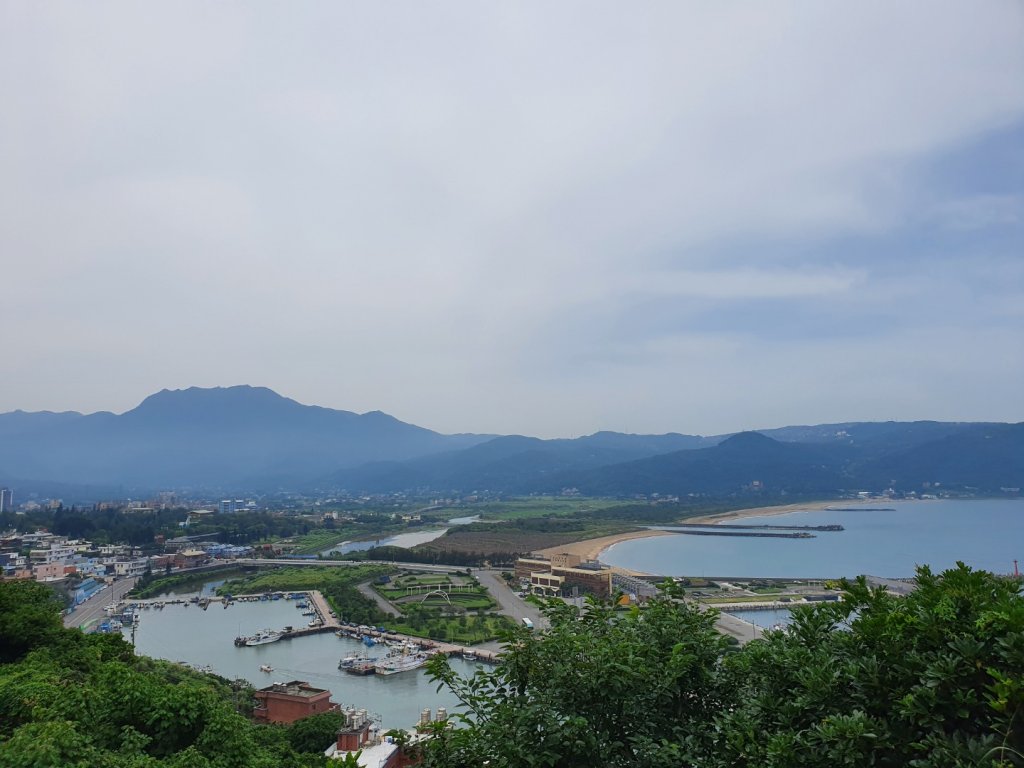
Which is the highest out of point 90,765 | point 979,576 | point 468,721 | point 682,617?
point 979,576

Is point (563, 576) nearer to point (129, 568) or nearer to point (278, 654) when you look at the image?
point (278, 654)

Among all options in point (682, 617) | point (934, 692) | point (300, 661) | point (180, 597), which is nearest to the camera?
point (934, 692)

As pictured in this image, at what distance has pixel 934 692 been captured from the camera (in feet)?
5.71

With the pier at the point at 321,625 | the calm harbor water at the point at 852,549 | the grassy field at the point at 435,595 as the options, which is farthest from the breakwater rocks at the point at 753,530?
the pier at the point at 321,625

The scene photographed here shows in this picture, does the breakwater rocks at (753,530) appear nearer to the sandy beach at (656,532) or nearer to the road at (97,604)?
the sandy beach at (656,532)

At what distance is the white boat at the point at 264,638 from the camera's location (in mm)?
16562

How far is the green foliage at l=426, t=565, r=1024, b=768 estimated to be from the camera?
67.9 inches

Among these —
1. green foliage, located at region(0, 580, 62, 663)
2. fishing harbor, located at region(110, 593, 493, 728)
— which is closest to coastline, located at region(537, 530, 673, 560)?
fishing harbor, located at region(110, 593, 493, 728)

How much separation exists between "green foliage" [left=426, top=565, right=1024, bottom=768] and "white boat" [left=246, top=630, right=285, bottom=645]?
54.4 feet

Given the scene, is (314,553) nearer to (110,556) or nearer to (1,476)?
(110,556)

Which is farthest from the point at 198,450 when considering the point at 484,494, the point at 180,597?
the point at 180,597

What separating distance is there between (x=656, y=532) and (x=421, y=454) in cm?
13481

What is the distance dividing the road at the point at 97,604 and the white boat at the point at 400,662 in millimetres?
9401

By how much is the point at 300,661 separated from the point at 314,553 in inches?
797
